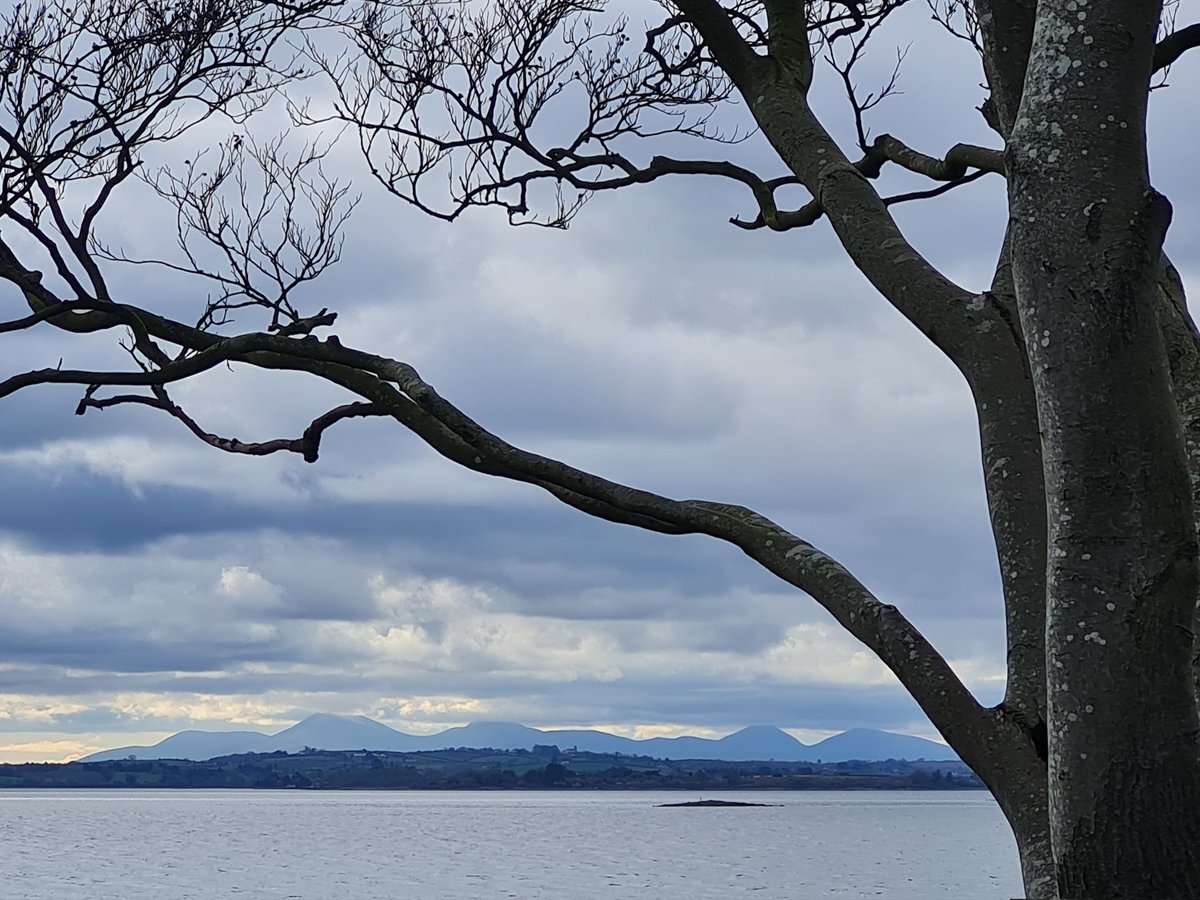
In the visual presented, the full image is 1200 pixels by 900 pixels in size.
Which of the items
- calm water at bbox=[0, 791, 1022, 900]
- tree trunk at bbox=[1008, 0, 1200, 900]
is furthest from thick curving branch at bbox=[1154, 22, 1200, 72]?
calm water at bbox=[0, 791, 1022, 900]

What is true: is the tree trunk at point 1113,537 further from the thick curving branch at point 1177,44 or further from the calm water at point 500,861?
the calm water at point 500,861

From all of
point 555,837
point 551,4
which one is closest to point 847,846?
point 555,837

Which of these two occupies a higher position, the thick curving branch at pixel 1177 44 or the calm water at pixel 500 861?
the thick curving branch at pixel 1177 44

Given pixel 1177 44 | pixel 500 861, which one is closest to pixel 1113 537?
pixel 1177 44

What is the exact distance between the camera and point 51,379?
6.14 m

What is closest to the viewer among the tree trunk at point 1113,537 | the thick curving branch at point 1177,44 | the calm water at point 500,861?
the tree trunk at point 1113,537

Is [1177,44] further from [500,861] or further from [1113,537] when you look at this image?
[500,861]

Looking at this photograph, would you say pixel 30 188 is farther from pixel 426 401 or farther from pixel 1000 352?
pixel 1000 352

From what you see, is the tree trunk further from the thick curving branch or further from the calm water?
the calm water

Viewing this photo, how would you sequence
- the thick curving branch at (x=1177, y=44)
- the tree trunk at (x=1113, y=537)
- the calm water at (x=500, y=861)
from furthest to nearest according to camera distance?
the calm water at (x=500, y=861)
the thick curving branch at (x=1177, y=44)
the tree trunk at (x=1113, y=537)

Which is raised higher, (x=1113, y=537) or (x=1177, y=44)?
(x=1177, y=44)

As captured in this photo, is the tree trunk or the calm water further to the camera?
the calm water

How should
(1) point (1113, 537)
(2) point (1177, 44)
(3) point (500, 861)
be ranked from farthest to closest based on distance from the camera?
(3) point (500, 861), (2) point (1177, 44), (1) point (1113, 537)

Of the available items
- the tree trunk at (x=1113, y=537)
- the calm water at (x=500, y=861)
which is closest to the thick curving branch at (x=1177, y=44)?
the tree trunk at (x=1113, y=537)
